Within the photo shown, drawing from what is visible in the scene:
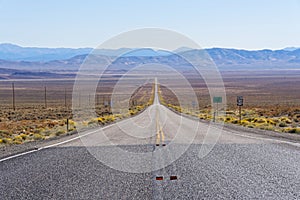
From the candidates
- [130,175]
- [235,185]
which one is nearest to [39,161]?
[130,175]

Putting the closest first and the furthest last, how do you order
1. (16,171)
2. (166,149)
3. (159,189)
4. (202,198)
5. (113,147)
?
(202,198) → (159,189) → (16,171) → (166,149) → (113,147)

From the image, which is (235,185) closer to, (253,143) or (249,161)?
(249,161)

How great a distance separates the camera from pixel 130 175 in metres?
8.43

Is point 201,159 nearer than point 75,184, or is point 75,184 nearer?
point 75,184

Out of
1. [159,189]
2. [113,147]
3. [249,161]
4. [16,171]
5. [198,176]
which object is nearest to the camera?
[159,189]

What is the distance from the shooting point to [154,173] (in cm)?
858

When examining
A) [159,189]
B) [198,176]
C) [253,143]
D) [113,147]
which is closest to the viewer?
[159,189]

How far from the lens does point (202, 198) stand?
6512 mm

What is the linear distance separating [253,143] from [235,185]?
7023mm

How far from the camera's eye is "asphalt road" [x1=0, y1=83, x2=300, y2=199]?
6.91 meters

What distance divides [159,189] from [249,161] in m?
3.73

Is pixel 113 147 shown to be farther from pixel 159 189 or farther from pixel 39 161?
pixel 159 189

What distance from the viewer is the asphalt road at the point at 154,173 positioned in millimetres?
6910

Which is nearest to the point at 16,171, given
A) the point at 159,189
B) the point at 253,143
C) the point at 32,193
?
the point at 32,193
